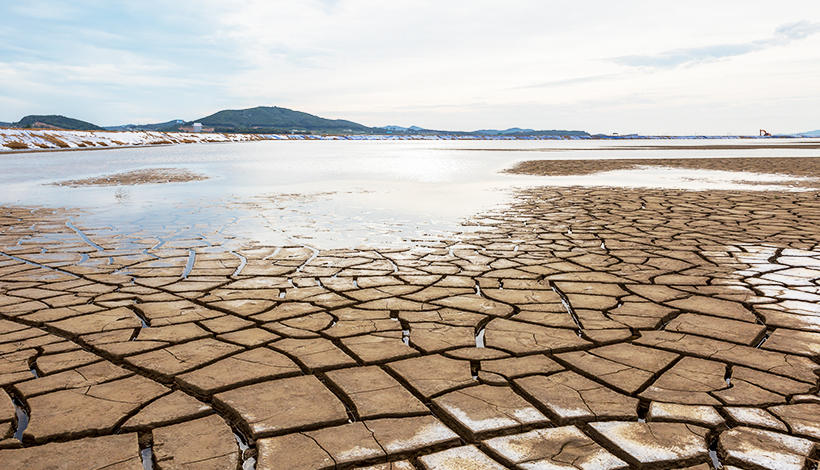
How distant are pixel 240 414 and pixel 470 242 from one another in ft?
10.9

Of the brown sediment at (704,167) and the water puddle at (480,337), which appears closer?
the water puddle at (480,337)

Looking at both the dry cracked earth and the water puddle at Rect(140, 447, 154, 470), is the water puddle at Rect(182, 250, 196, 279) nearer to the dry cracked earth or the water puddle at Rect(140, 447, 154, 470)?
the dry cracked earth

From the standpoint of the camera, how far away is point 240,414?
6.28ft

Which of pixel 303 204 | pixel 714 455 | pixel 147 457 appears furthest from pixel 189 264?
pixel 303 204

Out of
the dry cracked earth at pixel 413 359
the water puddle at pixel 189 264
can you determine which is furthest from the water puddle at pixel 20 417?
the water puddle at pixel 189 264

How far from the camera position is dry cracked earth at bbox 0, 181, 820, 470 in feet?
5.57

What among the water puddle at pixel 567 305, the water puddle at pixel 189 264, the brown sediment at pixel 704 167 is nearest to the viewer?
the water puddle at pixel 567 305

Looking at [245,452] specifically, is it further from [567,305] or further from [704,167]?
[704,167]

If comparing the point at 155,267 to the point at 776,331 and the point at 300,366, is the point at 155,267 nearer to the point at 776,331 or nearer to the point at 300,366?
the point at 300,366

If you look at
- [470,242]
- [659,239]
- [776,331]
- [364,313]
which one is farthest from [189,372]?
[659,239]


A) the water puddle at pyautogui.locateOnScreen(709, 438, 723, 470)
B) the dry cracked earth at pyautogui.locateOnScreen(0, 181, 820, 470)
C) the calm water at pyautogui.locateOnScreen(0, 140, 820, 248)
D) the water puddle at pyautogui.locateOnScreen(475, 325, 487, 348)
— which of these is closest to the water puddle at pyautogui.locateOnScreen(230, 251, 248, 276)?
the dry cracked earth at pyautogui.locateOnScreen(0, 181, 820, 470)

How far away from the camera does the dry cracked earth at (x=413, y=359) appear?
1696 mm

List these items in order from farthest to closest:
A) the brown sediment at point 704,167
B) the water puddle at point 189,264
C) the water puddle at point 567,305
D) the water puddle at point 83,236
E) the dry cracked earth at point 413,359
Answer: the brown sediment at point 704,167 → the water puddle at point 83,236 → the water puddle at point 189,264 → the water puddle at point 567,305 → the dry cracked earth at point 413,359

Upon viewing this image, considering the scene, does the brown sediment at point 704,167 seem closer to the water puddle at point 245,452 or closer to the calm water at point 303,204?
the calm water at point 303,204
